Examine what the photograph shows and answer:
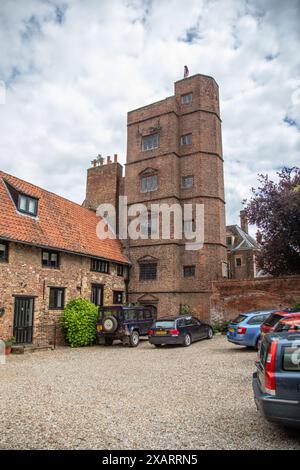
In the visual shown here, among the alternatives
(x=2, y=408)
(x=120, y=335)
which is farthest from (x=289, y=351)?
(x=120, y=335)

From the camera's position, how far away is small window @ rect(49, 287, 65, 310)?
19.2 meters

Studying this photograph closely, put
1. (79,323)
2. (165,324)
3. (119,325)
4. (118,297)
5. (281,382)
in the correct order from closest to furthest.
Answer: (281,382) → (165,324) → (119,325) → (79,323) → (118,297)

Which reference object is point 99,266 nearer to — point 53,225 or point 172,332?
point 53,225

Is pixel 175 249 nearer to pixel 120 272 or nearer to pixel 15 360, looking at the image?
pixel 120 272

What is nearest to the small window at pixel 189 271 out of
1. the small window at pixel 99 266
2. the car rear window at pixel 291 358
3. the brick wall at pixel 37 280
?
the small window at pixel 99 266

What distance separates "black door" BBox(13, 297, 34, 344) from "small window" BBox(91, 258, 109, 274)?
5.52 meters

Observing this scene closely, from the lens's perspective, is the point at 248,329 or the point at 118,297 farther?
the point at 118,297

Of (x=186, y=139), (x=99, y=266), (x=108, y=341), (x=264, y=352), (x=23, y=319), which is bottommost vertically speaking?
(x=108, y=341)

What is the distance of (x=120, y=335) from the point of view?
17.8m

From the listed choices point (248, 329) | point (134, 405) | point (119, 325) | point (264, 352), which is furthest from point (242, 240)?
point (264, 352)

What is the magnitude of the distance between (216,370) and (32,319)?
1036cm

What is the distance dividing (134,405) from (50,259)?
43.5 ft

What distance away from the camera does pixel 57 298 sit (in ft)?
64.4

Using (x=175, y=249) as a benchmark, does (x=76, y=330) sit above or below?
below
